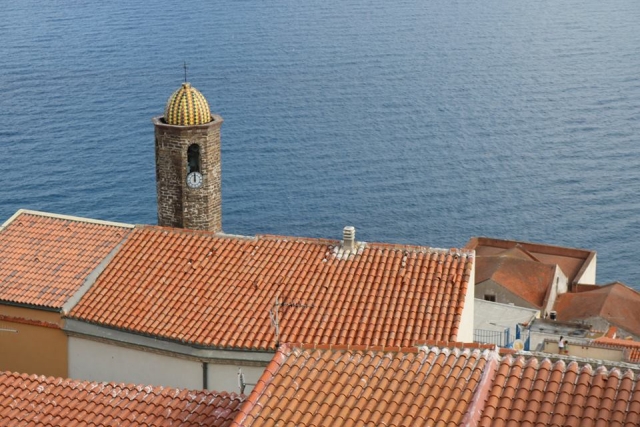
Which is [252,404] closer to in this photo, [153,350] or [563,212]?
[153,350]

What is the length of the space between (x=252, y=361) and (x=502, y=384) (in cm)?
1056

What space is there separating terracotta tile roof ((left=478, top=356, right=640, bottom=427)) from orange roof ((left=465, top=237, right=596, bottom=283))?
137ft

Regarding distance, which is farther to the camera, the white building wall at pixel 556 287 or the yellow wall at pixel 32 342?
the white building wall at pixel 556 287

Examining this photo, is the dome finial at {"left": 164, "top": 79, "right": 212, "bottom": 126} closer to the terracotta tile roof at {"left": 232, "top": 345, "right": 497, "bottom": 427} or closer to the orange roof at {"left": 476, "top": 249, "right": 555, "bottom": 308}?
the terracotta tile roof at {"left": 232, "top": 345, "right": 497, "bottom": 427}

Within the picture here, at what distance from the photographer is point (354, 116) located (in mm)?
92438

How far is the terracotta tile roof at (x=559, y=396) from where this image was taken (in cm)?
1477

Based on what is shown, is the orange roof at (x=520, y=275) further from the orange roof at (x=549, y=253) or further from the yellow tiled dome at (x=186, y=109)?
the yellow tiled dome at (x=186, y=109)

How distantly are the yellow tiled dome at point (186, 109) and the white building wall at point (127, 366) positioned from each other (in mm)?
8147

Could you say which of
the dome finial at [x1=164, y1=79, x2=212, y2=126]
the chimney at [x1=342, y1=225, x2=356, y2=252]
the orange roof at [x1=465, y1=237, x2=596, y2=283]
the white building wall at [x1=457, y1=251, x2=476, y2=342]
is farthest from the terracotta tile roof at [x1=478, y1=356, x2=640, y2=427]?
the orange roof at [x1=465, y1=237, x2=596, y2=283]

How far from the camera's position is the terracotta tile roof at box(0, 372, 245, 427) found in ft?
57.8

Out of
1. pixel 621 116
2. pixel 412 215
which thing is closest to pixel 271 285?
pixel 412 215

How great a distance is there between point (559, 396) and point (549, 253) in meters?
44.2

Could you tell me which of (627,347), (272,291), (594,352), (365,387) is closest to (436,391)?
(365,387)

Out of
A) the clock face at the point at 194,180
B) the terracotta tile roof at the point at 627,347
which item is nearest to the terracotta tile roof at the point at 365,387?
the terracotta tile roof at the point at 627,347
